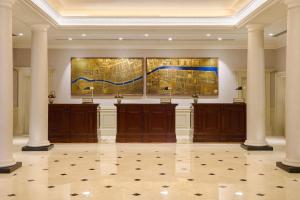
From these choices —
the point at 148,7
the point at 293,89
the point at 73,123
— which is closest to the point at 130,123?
the point at 73,123

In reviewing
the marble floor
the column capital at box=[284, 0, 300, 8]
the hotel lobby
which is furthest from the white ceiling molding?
the marble floor

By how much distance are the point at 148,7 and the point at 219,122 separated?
169 inches

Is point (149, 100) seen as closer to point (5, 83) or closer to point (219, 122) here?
point (219, 122)

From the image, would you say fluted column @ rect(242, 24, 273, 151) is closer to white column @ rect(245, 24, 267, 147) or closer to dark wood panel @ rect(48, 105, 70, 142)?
white column @ rect(245, 24, 267, 147)

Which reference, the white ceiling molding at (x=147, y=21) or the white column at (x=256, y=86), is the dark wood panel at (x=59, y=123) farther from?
the white column at (x=256, y=86)

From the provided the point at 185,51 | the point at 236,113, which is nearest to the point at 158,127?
the point at 236,113

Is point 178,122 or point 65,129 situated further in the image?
point 178,122

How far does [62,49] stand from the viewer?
13.6m

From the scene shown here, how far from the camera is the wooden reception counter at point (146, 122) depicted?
36.7 ft

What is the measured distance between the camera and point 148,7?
33.6 feet

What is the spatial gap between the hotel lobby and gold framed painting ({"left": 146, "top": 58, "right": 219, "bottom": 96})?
0.13 feet

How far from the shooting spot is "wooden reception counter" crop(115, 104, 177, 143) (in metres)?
11.2

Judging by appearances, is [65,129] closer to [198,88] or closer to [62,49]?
[62,49]

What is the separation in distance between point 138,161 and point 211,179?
88.1 inches
